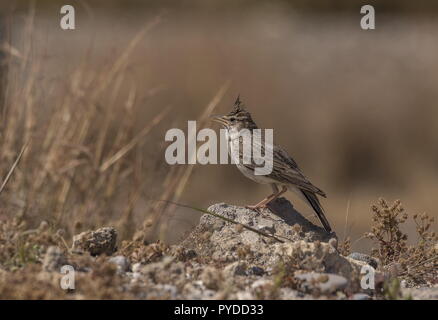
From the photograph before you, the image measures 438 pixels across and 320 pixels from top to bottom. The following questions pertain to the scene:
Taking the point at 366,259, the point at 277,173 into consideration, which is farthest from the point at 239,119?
the point at 366,259

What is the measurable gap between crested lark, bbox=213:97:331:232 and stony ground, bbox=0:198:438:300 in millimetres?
288

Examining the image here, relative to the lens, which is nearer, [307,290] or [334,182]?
[307,290]

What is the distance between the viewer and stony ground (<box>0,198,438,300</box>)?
504cm

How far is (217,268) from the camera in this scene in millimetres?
5840

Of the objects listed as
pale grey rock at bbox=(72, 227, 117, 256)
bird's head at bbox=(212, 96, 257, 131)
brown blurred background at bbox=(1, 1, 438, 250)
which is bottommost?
pale grey rock at bbox=(72, 227, 117, 256)

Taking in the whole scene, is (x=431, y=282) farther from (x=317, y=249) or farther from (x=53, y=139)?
(x=53, y=139)

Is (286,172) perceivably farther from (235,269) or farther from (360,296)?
(360,296)

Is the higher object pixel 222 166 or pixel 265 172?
pixel 222 166

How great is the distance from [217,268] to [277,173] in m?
1.44

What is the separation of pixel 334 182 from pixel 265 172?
12364mm

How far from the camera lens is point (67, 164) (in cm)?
917

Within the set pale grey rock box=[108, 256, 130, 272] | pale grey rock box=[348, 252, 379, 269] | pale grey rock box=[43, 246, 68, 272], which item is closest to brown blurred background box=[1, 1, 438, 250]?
pale grey rock box=[348, 252, 379, 269]

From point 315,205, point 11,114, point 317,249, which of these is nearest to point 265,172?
point 315,205

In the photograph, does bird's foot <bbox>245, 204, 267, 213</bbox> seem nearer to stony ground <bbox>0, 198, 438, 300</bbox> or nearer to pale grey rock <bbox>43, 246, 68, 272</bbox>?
stony ground <bbox>0, 198, 438, 300</bbox>
